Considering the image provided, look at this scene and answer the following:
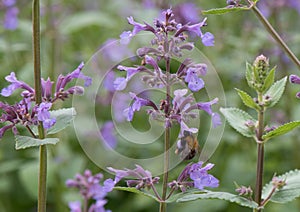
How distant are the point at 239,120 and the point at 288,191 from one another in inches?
11.4

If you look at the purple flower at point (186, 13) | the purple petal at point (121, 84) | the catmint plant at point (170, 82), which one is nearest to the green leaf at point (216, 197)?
the catmint plant at point (170, 82)

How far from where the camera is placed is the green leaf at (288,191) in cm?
199

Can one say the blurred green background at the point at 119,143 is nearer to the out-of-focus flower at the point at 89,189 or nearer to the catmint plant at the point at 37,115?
the out-of-focus flower at the point at 89,189

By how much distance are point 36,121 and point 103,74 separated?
2.51 meters

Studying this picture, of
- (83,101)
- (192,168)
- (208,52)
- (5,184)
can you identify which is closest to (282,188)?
(192,168)

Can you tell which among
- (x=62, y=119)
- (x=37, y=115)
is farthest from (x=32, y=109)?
(x=62, y=119)

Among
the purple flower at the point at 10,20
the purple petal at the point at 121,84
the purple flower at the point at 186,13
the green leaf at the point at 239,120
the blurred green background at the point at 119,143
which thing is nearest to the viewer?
the purple petal at the point at 121,84

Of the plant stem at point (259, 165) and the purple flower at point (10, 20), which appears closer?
the plant stem at point (259, 165)

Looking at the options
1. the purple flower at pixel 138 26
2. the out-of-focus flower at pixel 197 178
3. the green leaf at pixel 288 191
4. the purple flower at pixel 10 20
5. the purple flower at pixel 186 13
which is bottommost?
the green leaf at pixel 288 191

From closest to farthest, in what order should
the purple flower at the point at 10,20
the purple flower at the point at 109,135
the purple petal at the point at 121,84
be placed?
the purple petal at the point at 121,84
the purple flower at the point at 109,135
the purple flower at the point at 10,20

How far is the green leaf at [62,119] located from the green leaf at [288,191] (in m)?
0.69

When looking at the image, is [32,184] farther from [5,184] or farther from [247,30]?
[247,30]

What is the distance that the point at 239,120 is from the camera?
7.04 feet

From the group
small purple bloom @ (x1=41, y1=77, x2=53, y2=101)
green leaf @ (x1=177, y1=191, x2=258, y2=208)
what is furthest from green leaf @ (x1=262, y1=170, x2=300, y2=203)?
small purple bloom @ (x1=41, y1=77, x2=53, y2=101)
